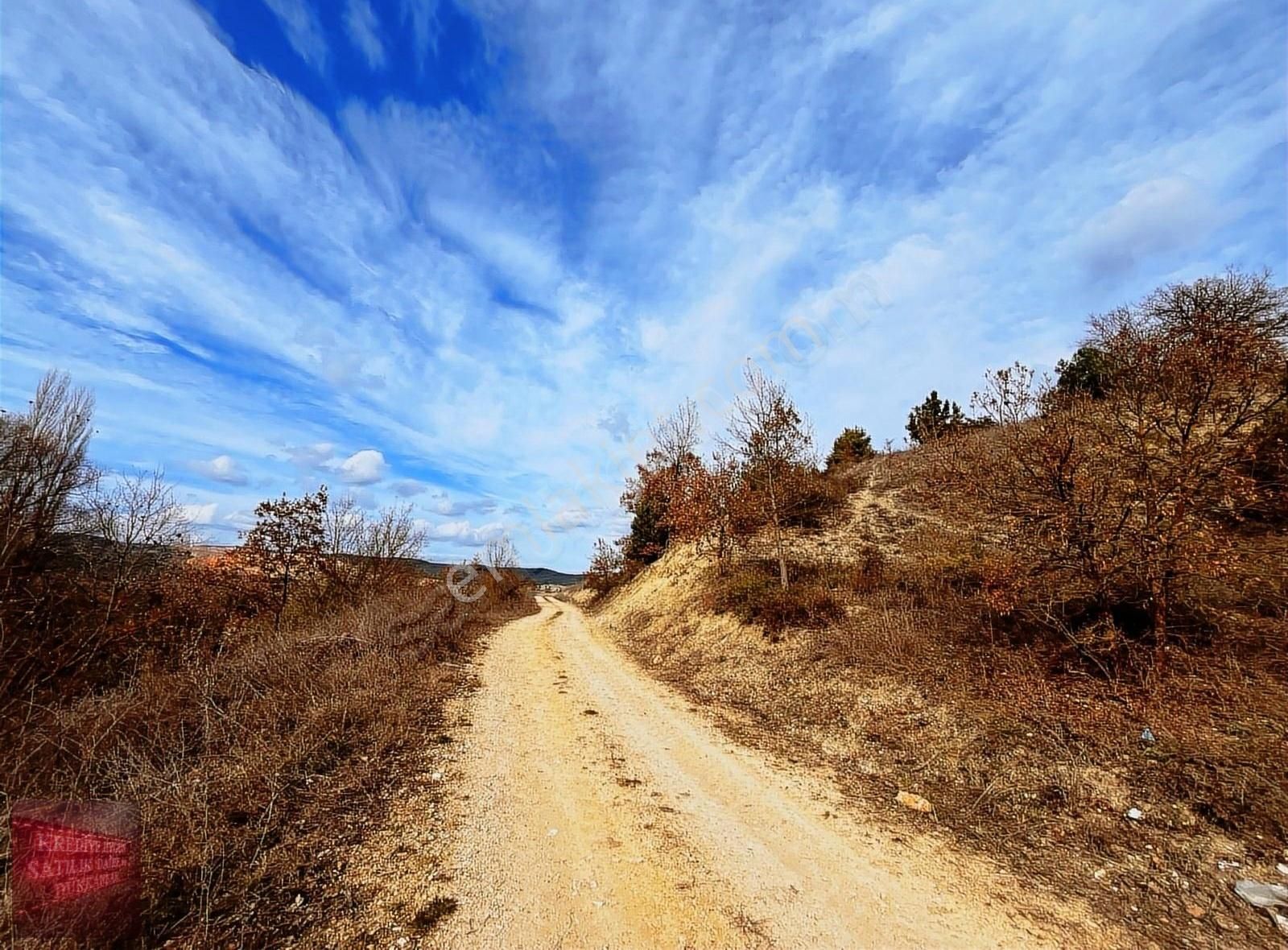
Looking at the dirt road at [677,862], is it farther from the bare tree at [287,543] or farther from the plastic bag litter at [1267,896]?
the bare tree at [287,543]

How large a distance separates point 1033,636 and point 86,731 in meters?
13.0

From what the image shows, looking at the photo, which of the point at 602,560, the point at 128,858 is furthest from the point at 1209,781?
the point at 602,560

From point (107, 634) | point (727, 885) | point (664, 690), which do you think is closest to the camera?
point (727, 885)

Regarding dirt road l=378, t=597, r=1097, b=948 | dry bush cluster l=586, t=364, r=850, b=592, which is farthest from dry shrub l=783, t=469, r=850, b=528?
dirt road l=378, t=597, r=1097, b=948

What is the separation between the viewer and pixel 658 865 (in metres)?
4.92

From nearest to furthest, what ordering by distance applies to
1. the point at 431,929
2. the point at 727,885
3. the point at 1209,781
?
the point at 431,929, the point at 727,885, the point at 1209,781

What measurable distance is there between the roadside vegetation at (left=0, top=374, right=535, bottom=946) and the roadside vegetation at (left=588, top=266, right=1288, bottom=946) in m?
6.10

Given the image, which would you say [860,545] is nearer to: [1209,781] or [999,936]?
[1209,781]

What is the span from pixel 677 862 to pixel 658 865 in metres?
0.19

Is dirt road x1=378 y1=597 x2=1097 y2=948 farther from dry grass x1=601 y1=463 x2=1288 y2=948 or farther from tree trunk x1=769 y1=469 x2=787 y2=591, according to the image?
tree trunk x1=769 y1=469 x2=787 y2=591

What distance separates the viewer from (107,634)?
307 inches

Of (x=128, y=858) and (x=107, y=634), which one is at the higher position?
(x=107, y=634)

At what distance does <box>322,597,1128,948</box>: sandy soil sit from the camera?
4.07m

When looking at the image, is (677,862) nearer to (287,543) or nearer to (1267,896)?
(1267,896)
